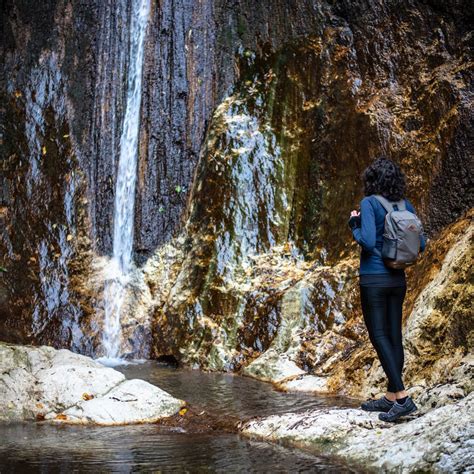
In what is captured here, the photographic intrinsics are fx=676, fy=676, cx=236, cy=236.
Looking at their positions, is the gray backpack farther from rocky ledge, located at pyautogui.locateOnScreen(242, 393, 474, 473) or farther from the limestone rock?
the limestone rock

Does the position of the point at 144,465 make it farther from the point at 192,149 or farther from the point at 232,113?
the point at 192,149

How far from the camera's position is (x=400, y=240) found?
4.64 meters

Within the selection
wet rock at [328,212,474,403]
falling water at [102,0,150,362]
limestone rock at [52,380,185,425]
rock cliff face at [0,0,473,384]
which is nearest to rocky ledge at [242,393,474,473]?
wet rock at [328,212,474,403]

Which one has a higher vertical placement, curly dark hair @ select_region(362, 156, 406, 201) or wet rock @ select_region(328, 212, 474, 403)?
curly dark hair @ select_region(362, 156, 406, 201)

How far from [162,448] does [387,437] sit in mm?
1590

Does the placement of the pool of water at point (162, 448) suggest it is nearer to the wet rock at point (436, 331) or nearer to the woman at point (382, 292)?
the wet rock at point (436, 331)

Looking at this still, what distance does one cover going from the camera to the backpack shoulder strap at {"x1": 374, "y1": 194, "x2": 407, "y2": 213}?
15.8ft

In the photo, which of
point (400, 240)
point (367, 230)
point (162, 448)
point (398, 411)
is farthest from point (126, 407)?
point (400, 240)

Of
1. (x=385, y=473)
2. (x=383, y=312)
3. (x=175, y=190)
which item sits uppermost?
(x=175, y=190)

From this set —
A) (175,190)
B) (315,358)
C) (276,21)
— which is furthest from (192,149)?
(315,358)

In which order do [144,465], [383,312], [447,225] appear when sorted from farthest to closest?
[447,225] < [383,312] < [144,465]

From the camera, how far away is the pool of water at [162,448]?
4.25 metres

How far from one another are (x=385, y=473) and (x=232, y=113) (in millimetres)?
8518

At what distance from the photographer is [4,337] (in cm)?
1200
